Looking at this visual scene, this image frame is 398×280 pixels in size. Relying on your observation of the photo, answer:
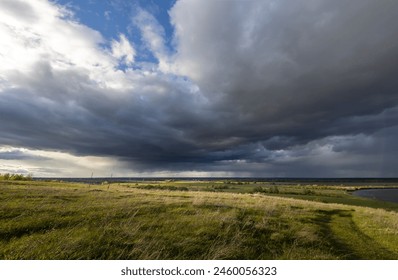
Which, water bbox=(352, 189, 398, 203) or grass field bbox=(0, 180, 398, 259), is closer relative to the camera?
grass field bbox=(0, 180, 398, 259)

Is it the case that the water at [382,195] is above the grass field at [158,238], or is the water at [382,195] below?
below

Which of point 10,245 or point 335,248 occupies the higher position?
point 10,245

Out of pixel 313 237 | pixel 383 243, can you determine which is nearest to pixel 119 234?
pixel 313 237

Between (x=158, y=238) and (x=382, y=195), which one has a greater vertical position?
(x=158, y=238)

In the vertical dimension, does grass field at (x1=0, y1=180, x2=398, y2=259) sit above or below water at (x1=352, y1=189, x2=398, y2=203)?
above

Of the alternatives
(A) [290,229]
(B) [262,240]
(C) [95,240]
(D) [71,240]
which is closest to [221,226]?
(B) [262,240]

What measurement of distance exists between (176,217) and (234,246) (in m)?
6.86

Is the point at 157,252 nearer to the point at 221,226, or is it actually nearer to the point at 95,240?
the point at 95,240

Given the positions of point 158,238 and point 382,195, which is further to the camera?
point 382,195

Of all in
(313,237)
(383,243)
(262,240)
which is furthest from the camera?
(383,243)

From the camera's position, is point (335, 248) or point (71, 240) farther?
point (335, 248)

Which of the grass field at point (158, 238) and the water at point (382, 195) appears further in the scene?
the water at point (382, 195)
